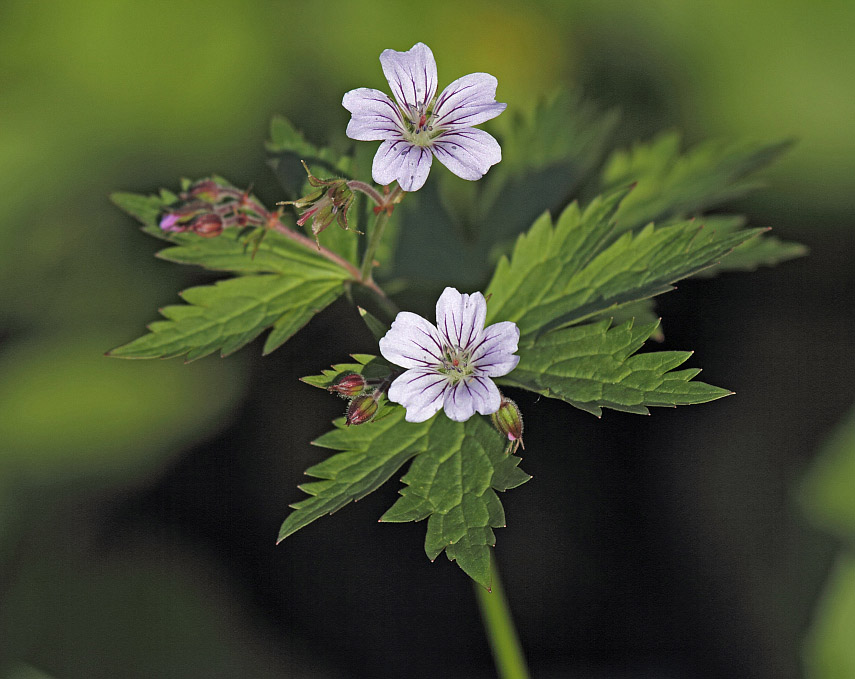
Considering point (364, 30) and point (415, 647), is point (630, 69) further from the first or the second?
point (415, 647)

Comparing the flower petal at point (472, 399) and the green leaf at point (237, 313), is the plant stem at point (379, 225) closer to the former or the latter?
the green leaf at point (237, 313)

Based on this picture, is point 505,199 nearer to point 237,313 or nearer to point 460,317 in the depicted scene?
point 460,317

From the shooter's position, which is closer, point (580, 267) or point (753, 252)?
point (580, 267)

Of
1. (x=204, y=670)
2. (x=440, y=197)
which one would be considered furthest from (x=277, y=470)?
(x=440, y=197)

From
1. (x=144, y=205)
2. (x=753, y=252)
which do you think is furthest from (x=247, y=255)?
(x=753, y=252)

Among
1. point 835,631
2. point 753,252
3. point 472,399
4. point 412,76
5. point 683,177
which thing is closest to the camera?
point 472,399

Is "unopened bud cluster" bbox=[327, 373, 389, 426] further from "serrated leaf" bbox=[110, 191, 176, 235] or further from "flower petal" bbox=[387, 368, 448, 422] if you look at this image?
"serrated leaf" bbox=[110, 191, 176, 235]
